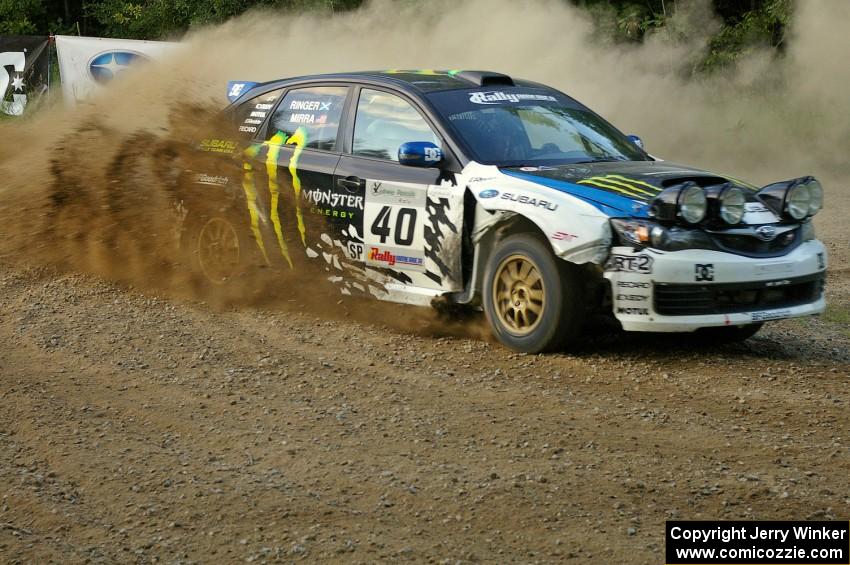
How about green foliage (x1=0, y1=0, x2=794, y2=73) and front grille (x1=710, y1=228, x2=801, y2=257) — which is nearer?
front grille (x1=710, y1=228, x2=801, y2=257)

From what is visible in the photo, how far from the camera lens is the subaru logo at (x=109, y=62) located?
1822 cm

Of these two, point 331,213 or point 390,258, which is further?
point 331,213

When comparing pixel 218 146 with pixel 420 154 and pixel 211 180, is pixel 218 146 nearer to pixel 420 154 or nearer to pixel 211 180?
pixel 211 180

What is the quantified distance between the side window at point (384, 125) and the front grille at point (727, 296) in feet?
6.20

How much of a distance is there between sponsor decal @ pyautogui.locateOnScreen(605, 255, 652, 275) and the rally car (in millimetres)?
10

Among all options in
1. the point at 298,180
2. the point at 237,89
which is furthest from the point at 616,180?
the point at 237,89

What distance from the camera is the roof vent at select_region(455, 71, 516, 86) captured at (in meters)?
7.35

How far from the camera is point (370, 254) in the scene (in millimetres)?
6996

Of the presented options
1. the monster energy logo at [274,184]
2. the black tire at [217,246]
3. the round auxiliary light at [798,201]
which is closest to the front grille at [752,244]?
the round auxiliary light at [798,201]

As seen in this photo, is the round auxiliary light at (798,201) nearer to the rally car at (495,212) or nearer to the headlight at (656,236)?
the rally car at (495,212)

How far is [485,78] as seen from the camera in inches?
289

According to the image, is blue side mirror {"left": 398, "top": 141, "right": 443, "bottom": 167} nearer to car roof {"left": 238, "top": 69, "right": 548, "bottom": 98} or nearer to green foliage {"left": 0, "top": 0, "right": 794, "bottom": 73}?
car roof {"left": 238, "top": 69, "right": 548, "bottom": 98}

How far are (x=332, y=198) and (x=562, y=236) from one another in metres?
1.84

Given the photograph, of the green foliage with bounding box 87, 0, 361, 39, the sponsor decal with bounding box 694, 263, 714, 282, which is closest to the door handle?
the sponsor decal with bounding box 694, 263, 714, 282
